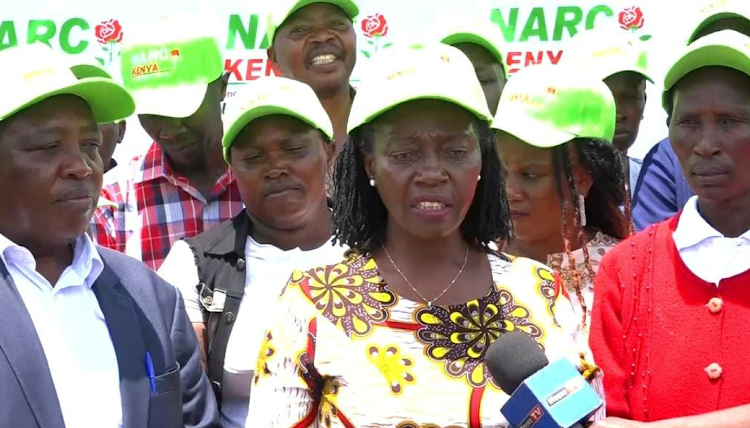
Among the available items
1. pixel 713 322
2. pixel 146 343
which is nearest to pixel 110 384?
pixel 146 343

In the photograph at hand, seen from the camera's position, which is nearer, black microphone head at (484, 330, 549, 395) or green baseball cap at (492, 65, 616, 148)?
black microphone head at (484, 330, 549, 395)

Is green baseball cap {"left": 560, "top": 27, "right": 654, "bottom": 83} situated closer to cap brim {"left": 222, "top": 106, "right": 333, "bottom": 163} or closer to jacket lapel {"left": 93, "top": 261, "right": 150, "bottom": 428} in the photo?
cap brim {"left": 222, "top": 106, "right": 333, "bottom": 163}

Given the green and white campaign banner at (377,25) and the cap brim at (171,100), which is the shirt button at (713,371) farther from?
the green and white campaign banner at (377,25)

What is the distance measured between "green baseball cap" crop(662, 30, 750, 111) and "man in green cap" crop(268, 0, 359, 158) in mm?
2004

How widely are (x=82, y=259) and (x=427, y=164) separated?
2.97ft

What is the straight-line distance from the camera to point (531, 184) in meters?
3.95

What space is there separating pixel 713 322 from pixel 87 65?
2.47 m

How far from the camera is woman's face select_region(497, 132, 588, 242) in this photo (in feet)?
12.9

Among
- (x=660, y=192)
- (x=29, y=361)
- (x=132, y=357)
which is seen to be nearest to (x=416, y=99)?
(x=132, y=357)

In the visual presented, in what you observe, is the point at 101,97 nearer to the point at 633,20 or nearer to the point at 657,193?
the point at 657,193

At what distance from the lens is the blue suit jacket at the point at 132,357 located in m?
2.82

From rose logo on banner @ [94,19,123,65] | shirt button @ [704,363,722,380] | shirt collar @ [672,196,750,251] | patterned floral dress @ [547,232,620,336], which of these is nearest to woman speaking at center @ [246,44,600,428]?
shirt button @ [704,363,722,380]

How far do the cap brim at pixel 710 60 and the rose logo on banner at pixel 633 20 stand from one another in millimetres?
2447

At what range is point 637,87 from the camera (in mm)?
4984
